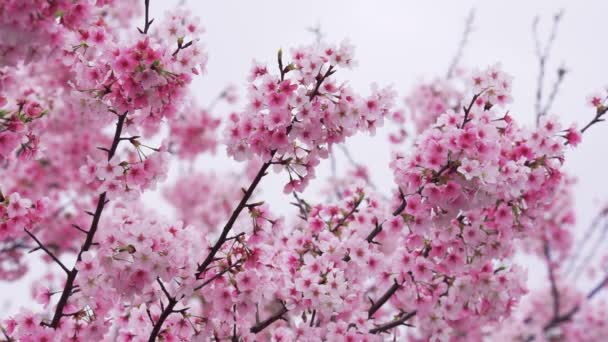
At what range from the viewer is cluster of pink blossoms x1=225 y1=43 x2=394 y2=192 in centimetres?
309

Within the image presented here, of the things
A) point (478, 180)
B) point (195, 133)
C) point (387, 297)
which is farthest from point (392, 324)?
point (195, 133)

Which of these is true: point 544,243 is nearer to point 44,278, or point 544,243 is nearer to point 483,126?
point 483,126

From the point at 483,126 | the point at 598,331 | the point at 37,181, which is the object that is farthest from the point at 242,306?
the point at 598,331

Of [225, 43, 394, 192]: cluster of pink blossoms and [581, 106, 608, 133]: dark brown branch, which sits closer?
[225, 43, 394, 192]: cluster of pink blossoms

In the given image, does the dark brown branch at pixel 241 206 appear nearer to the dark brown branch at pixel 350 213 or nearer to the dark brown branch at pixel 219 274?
the dark brown branch at pixel 219 274

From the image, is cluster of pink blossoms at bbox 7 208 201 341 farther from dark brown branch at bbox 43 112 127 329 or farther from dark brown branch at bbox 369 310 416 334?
dark brown branch at bbox 369 310 416 334

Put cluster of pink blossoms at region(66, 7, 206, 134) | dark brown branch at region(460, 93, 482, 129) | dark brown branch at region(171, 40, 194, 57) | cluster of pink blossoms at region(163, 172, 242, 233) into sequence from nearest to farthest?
→ cluster of pink blossoms at region(66, 7, 206, 134)
dark brown branch at region(171, 40, 194, 57)
dark brown branch at region(460, 93, 482, 129)
cluster of pink blossoms at region(163, 172, 242, 233)

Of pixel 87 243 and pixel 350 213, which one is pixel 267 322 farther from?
pixel 87 243

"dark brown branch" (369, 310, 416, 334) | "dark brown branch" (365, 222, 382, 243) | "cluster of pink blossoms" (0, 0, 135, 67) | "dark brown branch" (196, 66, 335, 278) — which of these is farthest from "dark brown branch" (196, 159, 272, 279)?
"dark brown branch" (369, 310, 416, 334)

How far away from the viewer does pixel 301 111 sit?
3094 mm

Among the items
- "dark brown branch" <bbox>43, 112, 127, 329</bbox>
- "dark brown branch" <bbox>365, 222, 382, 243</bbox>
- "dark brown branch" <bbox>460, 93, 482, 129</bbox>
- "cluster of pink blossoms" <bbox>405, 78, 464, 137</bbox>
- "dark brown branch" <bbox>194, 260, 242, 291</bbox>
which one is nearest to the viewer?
"dark brown branch" <bbox>43, 112, 127, 329</bbox>

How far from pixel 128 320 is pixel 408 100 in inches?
327

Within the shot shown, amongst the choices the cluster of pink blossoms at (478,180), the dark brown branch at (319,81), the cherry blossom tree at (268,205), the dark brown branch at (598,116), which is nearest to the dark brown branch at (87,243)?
the cherry blossom tree at (268,205)

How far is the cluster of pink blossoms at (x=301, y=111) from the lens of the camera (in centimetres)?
309
